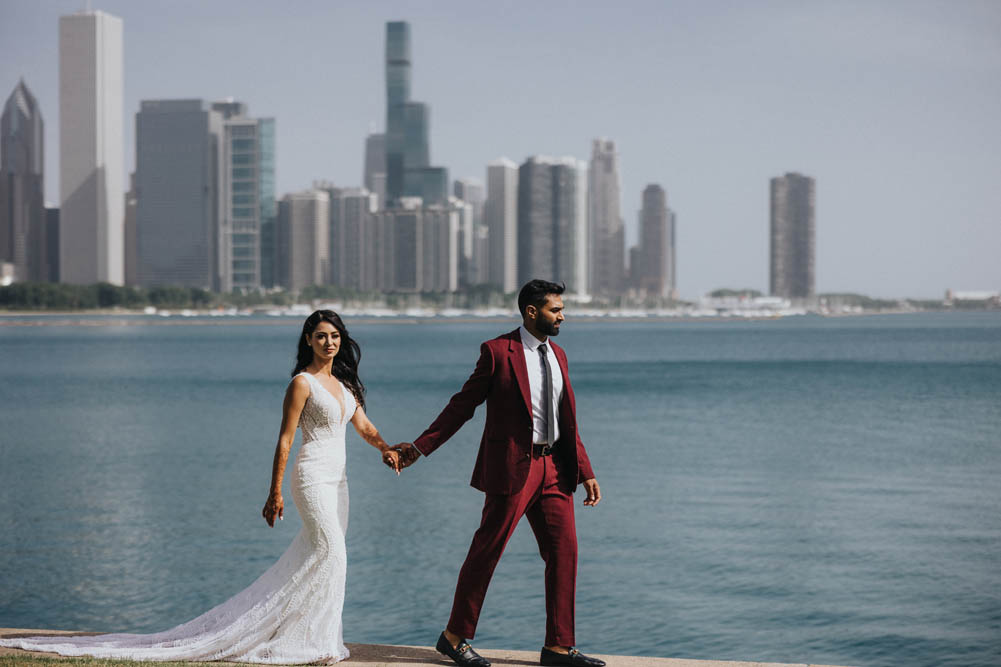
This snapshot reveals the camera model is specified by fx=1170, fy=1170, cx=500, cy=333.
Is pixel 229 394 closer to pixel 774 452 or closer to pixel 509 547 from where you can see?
pixel 774 452

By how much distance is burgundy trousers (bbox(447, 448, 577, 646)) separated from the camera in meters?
6.81

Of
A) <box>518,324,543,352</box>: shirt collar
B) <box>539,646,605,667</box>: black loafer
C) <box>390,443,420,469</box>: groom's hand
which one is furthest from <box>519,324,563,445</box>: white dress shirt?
<box>539,646,605,667</box>: black loafer

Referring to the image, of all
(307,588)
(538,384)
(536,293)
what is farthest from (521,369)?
(307,588)

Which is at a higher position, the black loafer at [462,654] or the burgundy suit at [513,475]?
the burgundy suit at [513,475]

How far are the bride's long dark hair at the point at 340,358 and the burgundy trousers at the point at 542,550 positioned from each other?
3.51ft

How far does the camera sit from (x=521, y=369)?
671 cm

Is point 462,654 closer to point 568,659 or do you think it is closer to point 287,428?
point 568,659

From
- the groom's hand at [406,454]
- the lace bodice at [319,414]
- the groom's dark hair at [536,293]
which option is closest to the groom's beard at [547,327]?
the groom's dark hair at [536,293]

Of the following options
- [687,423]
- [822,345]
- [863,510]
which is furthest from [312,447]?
[822,345]

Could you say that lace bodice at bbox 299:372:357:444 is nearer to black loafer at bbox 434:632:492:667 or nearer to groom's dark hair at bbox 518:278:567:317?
groom's dark hair at bbox 518:278:567:317

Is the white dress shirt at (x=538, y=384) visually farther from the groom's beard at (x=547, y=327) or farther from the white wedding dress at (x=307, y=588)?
the white wedding dress at (x=307, y=588)

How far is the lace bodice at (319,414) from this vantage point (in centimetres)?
684

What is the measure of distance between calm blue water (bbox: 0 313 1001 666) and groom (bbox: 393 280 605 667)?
810 cm

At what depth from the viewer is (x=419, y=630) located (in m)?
15.7
